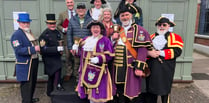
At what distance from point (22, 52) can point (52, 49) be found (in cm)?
51

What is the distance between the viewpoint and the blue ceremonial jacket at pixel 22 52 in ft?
10.2

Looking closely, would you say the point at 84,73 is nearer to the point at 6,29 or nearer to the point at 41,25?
the point at 41,25

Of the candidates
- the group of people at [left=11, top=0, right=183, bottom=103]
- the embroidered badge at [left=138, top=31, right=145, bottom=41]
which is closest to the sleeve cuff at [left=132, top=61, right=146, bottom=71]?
the group of people at [left=11, top=0, right=183, bottom=103]

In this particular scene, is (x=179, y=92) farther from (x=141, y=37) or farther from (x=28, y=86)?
(x=28, y=86)

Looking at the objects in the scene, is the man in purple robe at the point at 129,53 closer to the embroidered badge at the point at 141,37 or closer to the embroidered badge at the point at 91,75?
the embroidered badge at the point at 141,37

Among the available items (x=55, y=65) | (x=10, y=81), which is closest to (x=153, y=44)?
(x=55, y=65)

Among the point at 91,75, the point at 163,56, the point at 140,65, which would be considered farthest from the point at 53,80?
the point at 163,56

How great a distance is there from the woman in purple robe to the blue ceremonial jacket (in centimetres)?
109

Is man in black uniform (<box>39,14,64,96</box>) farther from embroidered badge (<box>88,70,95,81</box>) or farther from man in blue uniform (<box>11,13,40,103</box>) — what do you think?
embroidered badge (<box>88,70,95,81</box>)

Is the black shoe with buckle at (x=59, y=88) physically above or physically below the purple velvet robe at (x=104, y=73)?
below

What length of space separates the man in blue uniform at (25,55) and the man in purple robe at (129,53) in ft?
5.02

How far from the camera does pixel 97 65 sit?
9.04 ft

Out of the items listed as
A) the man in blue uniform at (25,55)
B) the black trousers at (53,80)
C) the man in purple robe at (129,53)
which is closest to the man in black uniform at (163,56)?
the man in purple robe at (129,53)

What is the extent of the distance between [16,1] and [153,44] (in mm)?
3492
